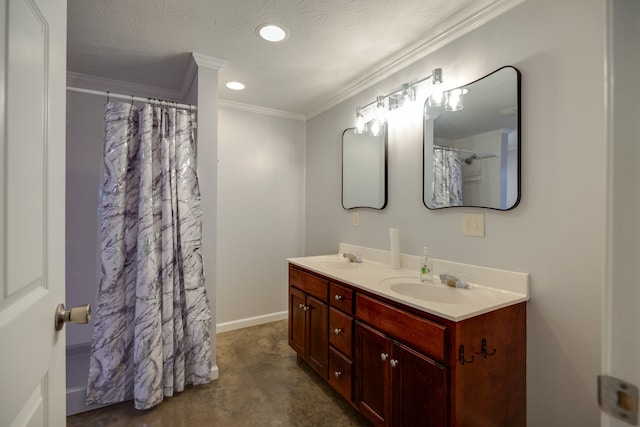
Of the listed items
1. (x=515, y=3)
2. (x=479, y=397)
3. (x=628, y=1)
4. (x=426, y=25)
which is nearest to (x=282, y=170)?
(x=426, y=25)

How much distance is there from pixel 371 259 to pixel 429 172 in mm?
834

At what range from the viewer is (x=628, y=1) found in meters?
0.46

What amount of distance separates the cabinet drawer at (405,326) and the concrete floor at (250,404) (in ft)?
2.23

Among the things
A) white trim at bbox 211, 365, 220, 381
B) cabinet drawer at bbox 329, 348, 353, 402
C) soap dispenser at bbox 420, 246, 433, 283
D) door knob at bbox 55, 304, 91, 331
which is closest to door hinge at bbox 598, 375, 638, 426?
door knob at bbox 55, 304, 91, 331

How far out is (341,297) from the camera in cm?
175

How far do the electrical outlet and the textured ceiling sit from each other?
1.08m

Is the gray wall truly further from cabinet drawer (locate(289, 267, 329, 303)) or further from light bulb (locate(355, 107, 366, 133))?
light bulb (locate(355, 107, 366, 133))

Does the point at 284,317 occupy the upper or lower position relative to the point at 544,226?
lower

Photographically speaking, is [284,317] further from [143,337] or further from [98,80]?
[98,80]

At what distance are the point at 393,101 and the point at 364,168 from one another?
0.57 meters

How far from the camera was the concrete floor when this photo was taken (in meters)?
1.69

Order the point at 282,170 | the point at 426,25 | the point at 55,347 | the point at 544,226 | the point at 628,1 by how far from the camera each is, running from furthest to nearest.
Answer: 1. the point at 282,170
2. the point at 426,25
3. the point at 544,226
4. the point at 55,347
5. the point at 628,1

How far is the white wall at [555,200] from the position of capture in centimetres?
118

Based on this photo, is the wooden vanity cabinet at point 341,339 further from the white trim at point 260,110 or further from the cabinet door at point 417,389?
the white trim at point 260,110
